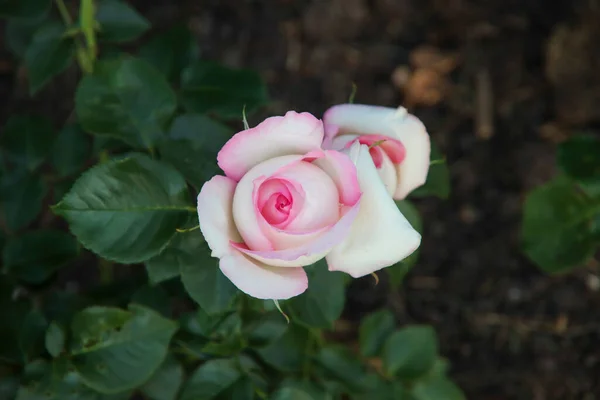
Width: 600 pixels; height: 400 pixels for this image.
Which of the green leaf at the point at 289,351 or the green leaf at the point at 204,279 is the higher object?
the green leaf at the point at 204,279

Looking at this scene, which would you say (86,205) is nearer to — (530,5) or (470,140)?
(470,140)

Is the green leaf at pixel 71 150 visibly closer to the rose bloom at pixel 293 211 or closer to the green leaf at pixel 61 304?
the green leaf at pixel 61 304

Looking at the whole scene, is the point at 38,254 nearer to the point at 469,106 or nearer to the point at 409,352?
the point at 409,352

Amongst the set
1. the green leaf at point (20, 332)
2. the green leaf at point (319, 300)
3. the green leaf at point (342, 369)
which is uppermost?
the green leaf at point (319, 300)

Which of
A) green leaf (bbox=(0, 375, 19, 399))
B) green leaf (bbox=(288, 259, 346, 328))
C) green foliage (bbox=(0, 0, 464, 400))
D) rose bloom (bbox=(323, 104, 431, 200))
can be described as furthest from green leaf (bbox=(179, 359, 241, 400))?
rose bloom (bbox=(323, 104, 431, 200))

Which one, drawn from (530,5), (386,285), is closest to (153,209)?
(386,285)

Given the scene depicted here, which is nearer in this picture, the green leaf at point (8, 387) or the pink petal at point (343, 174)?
the pink petal at point (343, 174)

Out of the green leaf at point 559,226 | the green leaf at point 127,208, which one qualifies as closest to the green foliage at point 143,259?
the green leaf at point 127,208

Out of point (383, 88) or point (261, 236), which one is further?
point (383, 88)
